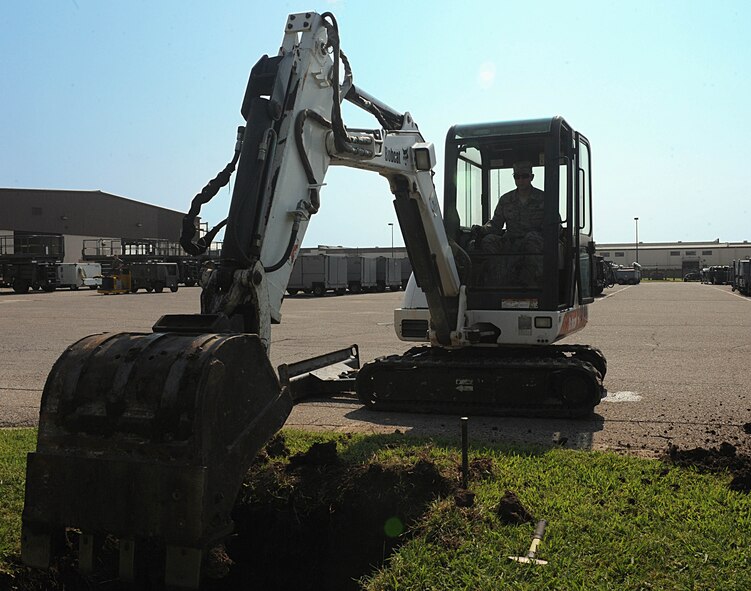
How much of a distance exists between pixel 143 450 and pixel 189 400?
32cm

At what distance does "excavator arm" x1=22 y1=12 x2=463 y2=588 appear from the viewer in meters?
3.59

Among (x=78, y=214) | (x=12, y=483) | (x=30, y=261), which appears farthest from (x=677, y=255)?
(x=12, y=483)

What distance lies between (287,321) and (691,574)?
19.0 metres

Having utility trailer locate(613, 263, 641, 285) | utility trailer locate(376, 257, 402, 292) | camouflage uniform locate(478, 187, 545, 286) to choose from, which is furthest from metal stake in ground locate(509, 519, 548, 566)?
utility trailer locate(613, 263, 641, 285)

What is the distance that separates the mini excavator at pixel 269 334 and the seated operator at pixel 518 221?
101 mm

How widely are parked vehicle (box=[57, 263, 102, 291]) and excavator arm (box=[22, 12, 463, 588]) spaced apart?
4821 cm

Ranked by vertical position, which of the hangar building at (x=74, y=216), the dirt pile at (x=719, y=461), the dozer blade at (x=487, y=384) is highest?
the hangar building at (x=74, y=216)

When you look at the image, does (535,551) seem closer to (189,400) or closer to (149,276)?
(189,400)

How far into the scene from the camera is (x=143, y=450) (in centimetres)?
366

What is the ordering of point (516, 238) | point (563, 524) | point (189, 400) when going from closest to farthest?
point (189, 400) → point (563, 524) → point (516, 238)

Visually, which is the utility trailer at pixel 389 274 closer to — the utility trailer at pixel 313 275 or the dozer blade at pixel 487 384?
the utility trailer at pixel 313 275

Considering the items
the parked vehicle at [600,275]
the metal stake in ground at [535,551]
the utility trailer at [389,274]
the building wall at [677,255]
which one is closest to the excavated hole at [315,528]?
the metal stake in ground at [535,551]

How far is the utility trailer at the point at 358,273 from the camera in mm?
48672

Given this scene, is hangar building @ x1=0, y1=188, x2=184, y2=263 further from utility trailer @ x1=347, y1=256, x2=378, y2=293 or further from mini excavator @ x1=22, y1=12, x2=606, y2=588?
mini excavator @ x1=22, y1=12, x2=606, y2=588
